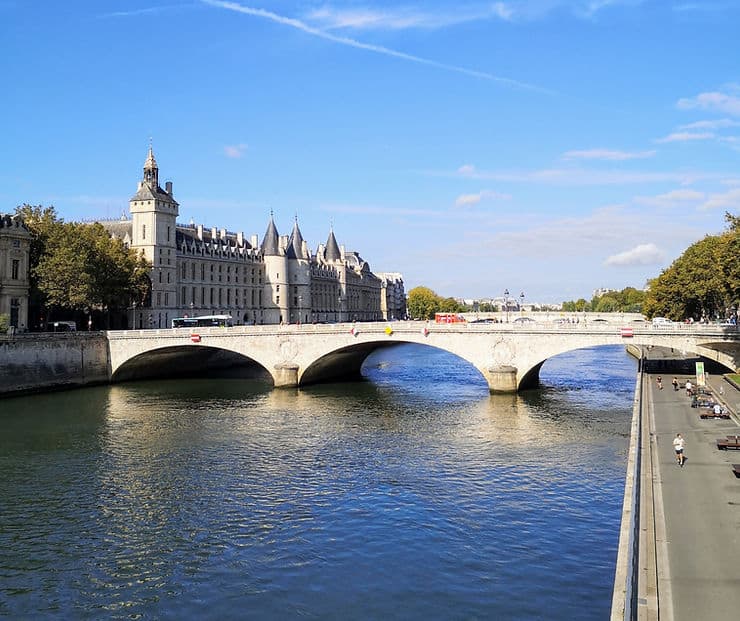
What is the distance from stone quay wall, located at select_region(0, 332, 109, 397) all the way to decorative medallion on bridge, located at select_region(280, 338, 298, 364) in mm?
18773

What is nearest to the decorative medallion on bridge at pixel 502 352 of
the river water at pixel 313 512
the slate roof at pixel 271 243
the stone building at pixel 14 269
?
the river water at pixel 313 512

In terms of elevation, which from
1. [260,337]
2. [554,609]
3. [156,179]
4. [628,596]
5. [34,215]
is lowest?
[554,609]

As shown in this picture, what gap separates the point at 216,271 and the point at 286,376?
53503mm

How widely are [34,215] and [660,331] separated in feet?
212

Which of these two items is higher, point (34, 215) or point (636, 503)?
point (34, 215)

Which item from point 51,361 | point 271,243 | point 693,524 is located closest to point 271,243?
point 271,243

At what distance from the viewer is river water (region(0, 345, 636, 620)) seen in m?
20.7

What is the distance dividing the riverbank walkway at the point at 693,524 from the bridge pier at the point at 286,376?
3541 centimetres

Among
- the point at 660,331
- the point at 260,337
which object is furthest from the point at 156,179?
the point at 660,331

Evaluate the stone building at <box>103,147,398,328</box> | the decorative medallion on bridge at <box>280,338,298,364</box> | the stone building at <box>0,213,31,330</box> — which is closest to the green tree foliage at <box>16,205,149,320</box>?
the stone building at <box>0,213,31,330</box>

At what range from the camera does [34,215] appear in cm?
8025

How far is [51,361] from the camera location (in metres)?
66.6

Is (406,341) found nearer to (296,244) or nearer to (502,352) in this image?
(502,352)

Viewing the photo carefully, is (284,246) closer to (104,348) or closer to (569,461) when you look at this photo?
(104,348)
